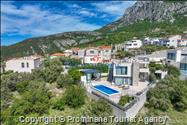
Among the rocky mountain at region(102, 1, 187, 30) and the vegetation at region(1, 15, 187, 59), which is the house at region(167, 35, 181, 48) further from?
the rocky mountain at region(102, 1, 187, 30)

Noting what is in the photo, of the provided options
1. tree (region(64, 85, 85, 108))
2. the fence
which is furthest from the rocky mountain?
tree (region(64, 85, 85, 108))

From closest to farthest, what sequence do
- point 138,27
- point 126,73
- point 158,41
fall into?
point 126,73, point 158,41, point 138,27

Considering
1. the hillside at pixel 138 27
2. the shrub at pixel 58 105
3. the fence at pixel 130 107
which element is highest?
the hillside at pixel 138 27

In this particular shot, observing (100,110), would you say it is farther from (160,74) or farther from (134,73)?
(160,74)

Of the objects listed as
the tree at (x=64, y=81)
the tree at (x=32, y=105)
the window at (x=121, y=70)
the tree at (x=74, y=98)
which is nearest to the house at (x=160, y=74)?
the window at (x=121, y=70)

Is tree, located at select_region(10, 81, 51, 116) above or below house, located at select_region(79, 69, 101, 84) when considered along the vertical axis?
below

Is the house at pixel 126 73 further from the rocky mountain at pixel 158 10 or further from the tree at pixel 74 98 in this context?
the rocky mountain at pixel 158 10

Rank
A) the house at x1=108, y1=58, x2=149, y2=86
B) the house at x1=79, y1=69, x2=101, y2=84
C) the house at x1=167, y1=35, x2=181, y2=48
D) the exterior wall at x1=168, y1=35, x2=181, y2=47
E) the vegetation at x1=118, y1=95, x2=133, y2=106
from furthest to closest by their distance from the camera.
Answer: the exterior wall at x1=168, y1=35, x2=181, y2=47, the house at x1=167, y1=35, x2=181, y2=48, the house at x1=79, y1=69, x2=101, y2=84, the house at x1=108, y1=58, x2=149, y2=86, the vegetation at x1=118, y1=95, x2=133, y2=106

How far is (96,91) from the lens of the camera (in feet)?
83.2

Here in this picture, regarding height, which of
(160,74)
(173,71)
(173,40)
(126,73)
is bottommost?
(160,74)

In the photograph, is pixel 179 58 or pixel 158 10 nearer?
pixel 179 58

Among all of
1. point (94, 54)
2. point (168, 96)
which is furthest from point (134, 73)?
point (94, 54)

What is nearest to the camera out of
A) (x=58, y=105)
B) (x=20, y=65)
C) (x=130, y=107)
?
(x=130, y=107)

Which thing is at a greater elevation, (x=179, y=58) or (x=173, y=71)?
(x=179, y=58)
